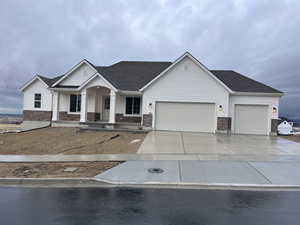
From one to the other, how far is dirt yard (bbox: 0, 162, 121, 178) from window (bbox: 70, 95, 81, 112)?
13.6 metres

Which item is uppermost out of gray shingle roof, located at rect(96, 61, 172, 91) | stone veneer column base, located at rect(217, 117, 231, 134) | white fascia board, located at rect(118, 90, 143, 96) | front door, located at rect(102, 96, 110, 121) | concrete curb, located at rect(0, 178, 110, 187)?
gray shingle roof, located at rect(96, 61, 172, 91)

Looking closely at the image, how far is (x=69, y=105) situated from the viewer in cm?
2303

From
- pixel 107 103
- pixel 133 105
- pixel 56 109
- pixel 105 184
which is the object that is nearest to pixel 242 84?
pixel 133 105

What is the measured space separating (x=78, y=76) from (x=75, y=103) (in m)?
2.68

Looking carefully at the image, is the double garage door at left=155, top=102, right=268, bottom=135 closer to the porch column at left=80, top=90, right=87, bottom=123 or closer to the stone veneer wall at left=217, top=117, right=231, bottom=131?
the stone veneer wall at left=217, top=117, right=231, bottom=131

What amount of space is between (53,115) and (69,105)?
1.77m

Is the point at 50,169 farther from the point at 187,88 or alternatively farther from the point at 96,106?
the point at 96,106

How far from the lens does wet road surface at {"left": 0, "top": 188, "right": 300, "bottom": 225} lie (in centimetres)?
462

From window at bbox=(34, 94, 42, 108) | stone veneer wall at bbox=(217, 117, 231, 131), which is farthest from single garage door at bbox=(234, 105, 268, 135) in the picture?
window at bbox=(34, 94, 42, 108)

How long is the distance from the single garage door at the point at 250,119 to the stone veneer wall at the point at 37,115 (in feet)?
59.4

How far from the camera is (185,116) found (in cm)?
1997

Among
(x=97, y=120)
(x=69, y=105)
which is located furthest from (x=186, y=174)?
(x=69, y=105)

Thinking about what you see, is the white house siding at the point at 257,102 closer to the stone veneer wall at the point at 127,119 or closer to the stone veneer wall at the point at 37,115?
the stone veneer wall at the point at 127,119

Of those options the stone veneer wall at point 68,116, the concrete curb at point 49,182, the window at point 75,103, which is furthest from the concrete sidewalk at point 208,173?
Result: the window at point 75,103
